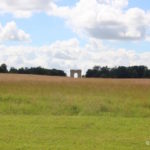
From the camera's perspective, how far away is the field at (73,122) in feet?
32.2

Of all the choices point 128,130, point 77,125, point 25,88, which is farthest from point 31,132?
point 25,88

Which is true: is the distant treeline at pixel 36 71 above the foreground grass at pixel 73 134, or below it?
above

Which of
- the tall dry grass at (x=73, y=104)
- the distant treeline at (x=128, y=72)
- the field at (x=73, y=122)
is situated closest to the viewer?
the field at (x=73, y=122)

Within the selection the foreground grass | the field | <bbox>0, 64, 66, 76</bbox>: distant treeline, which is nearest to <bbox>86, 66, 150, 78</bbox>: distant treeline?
<bbox>0, 64, 66, 76</bbox>: distant treeline

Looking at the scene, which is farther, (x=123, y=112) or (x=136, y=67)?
(x=136, y=67)

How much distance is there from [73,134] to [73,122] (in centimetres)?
226

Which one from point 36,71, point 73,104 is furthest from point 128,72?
point 73,104

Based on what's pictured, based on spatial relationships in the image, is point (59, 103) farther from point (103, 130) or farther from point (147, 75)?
point (147, 75)

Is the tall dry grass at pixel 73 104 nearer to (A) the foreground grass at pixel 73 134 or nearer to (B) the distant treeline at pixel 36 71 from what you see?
(A) the foreground grass at pixel 73 134

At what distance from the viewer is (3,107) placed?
765 inches

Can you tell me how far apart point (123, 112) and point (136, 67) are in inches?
1514

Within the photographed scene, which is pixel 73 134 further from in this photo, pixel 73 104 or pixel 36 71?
pixel 36 71

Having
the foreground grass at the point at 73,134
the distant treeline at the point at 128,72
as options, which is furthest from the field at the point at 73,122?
the distant treeline at the point at 128,72

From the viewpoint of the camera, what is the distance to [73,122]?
13.8 metres
